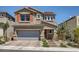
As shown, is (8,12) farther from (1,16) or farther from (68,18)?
(68,18)

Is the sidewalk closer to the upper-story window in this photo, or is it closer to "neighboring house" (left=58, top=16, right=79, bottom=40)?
"neighboring house" (left=58, top=16, right=79, bottom=40)

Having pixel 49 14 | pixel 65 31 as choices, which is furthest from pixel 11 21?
pixel 65 31

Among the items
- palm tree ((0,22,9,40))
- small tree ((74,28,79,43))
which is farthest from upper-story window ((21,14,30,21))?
small tree ((74,28,79,43))

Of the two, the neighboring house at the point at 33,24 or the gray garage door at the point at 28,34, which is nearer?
the neighboring house at the point at 33,24

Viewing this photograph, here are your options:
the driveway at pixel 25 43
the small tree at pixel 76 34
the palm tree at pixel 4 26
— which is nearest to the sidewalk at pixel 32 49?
the driveway at pixel 25 43

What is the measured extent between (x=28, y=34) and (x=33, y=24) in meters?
0.67

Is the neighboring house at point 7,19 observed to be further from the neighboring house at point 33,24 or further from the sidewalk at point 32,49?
the sidewalk at point 32,49

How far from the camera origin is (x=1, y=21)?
405 inches

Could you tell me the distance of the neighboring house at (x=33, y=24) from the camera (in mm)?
10188

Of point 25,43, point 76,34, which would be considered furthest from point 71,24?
point 25,43

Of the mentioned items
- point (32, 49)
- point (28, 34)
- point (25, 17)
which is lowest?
point (32, 49)

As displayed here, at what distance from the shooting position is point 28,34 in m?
10.8

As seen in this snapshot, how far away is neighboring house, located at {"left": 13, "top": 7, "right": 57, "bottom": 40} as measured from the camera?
401 inches

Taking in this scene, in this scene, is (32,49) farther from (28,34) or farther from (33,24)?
(33,24)
